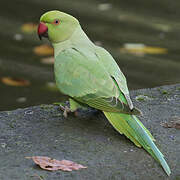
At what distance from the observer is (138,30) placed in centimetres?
626

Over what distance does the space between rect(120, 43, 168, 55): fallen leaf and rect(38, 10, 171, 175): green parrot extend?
9.27ft

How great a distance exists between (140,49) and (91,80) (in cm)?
314

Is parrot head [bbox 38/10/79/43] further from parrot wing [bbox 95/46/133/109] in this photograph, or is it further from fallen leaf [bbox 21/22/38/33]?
fallen leaf [bbox 21/22/38/33]

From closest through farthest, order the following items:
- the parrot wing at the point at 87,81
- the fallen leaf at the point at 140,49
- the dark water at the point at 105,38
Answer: the parrot wing at the point at 87,81 < the dark water at the point at 105,38 < the fallen leaf at the point at 140,49

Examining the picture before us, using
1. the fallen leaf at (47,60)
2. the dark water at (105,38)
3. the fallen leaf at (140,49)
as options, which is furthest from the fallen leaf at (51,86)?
the fallen leaf at (140,49)

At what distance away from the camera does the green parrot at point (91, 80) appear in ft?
9.00

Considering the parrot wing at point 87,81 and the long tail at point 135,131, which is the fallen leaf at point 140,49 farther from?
the long tail at point 135,131

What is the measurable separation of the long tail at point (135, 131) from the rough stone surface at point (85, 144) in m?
0.04

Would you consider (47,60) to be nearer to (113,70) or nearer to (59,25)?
(59,25)

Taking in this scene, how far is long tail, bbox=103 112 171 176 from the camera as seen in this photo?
267 centimetres

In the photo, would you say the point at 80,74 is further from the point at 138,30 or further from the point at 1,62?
the point at 138,30

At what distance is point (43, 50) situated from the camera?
19.6 ft

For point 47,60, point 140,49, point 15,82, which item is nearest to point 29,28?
point 47,60

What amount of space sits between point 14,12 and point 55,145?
416cm
